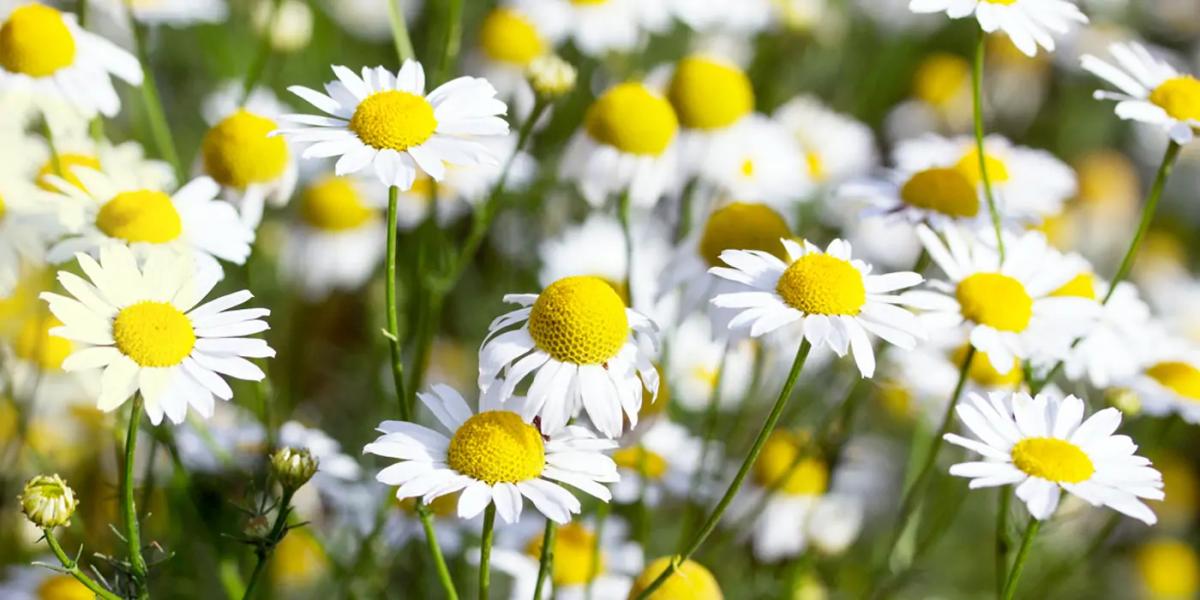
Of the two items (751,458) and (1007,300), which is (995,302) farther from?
(751,458)

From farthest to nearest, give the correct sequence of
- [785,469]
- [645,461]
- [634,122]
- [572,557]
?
[785,469] < [634,122] < [645,461] < [572,557]

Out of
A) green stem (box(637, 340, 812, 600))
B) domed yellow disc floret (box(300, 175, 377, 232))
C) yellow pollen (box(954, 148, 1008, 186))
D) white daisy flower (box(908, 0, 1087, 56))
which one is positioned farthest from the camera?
domed yellow disc floret (box(300, 175, 377, 232))

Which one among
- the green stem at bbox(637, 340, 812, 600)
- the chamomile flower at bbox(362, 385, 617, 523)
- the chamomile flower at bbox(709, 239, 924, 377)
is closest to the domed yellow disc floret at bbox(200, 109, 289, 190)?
the chamomile flower at bbox(362, 385, 617, 523)

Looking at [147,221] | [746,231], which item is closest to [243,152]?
[147,221]

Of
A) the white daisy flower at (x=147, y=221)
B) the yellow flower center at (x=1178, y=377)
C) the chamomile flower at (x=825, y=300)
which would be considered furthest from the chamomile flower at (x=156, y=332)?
the yellow flower center at (x=1178, y=377)

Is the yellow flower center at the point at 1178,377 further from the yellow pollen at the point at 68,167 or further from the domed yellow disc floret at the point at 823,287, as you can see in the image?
the yellow pollen at the point at 68,167

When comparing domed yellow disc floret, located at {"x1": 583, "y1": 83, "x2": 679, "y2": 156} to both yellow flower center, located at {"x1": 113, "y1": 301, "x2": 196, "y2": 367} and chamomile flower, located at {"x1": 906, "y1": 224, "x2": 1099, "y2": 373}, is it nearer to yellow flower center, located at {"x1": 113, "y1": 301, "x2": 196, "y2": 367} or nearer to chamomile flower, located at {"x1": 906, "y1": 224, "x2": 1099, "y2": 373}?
chamomile flower, located at {"x1": 906, "y1": 224, "x2": 1099, "y2": 373}

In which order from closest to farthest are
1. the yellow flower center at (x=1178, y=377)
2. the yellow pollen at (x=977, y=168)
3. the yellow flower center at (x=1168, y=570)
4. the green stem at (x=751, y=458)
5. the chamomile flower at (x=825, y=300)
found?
the green stem at (x=751, y=458) → the chamomile flower at (x=825, y=300) → the yellow flower center at (x=1178, y=377) → the yellow pollen at (x=977, y=168) → the yellow flower center at (x=1168, y=570)

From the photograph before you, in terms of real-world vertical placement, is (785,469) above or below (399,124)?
below
